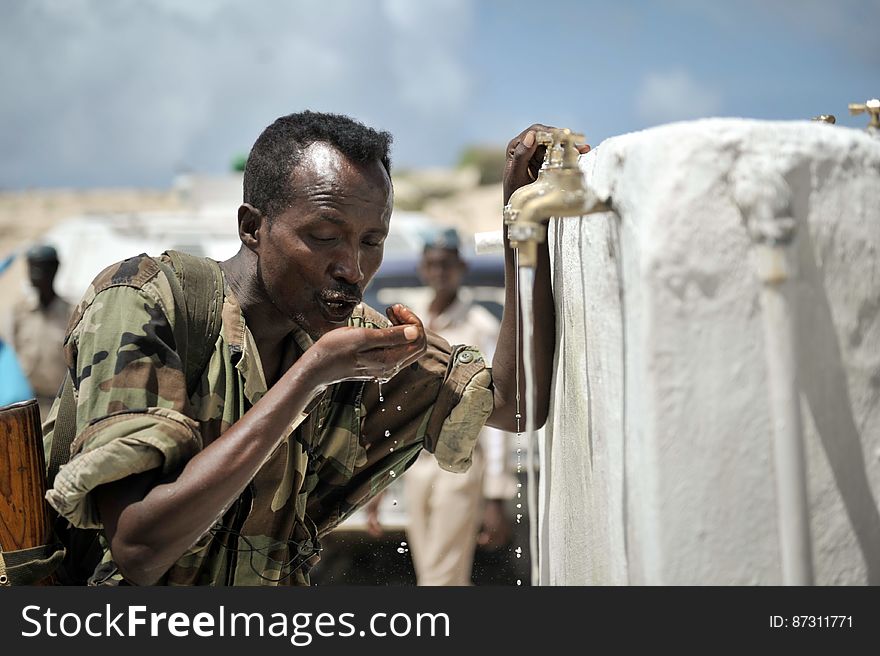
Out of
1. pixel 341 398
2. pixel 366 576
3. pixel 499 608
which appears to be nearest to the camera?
pixel 499 608

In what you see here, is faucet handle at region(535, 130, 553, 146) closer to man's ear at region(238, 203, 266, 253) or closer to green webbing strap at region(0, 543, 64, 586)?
man's ear at region(238, 203, 266, 253)

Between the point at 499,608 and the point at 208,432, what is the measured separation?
0.85m

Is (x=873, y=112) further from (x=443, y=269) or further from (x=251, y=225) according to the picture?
(x=443, y=269)

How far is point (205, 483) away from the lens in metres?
2.04

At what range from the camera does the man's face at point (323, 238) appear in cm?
237

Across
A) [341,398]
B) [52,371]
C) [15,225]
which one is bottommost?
[341,398]

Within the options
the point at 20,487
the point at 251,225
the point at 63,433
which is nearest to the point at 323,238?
the point at 251,225

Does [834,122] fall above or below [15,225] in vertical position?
below

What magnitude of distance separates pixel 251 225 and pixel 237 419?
18.2 inches

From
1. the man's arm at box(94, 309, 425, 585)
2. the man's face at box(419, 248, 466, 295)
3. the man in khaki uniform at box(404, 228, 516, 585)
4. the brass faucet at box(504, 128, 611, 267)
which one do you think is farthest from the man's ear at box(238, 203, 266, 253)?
the man's face at box(419, 248, 466, 295)

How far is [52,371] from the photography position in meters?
7.20

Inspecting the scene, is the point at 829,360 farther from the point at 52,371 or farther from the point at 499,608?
the point at 52,371

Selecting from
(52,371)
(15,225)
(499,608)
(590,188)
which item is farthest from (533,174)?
(15,225)

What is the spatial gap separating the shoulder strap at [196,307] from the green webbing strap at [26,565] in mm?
509
